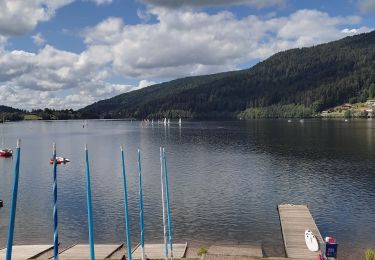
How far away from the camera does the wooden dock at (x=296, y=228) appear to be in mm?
50062

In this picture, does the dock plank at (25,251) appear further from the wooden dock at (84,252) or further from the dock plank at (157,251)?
the dock plank at (157,251)

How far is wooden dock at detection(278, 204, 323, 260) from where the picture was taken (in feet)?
164

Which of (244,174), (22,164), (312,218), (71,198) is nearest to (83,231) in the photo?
(71,198)

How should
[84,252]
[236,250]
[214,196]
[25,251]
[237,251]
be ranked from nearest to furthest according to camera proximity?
1. [84,252]
2. [237,251]
3. [236,250]
4. [25,251]
5. [214,196]

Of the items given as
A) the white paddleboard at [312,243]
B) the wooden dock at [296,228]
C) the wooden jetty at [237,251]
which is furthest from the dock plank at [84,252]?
the white paddleboard at [312,243]

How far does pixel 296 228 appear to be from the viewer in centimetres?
5969

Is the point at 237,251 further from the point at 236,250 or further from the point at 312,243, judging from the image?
the point at 312,243

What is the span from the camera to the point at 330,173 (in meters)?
110

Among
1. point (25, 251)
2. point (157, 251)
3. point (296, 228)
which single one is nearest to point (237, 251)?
point (157, 251)

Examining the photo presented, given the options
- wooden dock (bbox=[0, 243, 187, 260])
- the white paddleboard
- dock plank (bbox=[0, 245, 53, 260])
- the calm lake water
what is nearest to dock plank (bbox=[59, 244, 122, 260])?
wooden dock (bbox=[0, 243, 187, 260])

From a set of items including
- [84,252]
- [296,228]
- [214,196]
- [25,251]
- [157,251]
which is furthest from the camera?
[214,196]

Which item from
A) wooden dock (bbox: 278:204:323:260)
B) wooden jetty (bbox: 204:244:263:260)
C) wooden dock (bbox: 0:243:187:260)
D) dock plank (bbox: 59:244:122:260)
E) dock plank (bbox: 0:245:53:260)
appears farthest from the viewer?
wooden dock (bbox: 278:204:323:260)

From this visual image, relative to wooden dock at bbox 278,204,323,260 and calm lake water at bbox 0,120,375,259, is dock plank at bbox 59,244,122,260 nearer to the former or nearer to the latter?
calm lake water at bbox 0,120,375,259

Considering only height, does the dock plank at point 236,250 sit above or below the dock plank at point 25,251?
below
